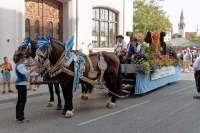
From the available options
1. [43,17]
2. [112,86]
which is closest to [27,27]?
[43,17]

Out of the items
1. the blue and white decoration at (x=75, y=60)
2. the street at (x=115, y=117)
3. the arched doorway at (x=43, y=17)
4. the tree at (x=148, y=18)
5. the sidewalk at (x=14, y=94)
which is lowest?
the sidewalk at (x=14, y=94)

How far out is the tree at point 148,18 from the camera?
58.6 metres

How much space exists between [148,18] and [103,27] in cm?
3248

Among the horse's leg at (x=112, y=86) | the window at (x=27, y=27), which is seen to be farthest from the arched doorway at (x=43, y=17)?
the horse's leg at (x=112, y=86)

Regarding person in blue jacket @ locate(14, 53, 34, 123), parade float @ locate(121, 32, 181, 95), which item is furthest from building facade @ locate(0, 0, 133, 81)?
person in blue jacket @ locate(14, 53, 34, 123)

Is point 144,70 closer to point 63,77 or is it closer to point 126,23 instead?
point 63,77

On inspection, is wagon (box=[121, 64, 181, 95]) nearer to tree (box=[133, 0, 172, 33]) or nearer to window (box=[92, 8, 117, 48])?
window (box=[92, 8, 117, 48])

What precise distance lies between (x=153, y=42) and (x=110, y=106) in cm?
472

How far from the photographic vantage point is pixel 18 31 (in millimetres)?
19562

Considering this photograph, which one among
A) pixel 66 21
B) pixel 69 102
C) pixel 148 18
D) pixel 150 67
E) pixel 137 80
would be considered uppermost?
pixel 148 18

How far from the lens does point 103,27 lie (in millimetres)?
27625

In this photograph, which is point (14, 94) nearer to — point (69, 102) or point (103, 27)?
point (69, 102)

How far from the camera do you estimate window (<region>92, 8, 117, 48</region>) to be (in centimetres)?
2659

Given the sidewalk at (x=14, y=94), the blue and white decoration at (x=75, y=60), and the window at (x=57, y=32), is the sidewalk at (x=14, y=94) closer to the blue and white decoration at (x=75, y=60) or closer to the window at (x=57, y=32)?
the blue and white decoration at (x=75, y=60)
